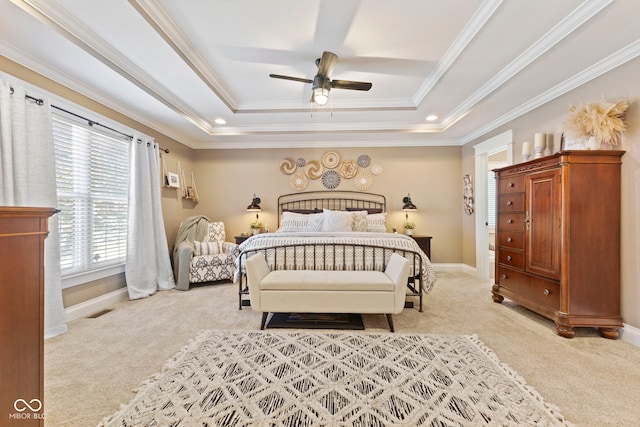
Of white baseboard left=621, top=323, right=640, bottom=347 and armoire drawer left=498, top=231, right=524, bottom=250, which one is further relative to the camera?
armoire drawer left=498, top=231, right=524, bottom=250

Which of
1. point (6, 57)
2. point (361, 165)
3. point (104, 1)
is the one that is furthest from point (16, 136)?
point (361, 165)

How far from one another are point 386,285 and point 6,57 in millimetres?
3914

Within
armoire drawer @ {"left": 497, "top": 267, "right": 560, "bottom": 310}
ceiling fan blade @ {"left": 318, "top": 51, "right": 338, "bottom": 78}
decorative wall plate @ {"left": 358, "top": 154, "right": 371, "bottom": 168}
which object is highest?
ceiling fan blade @ {"left": 318, "top": 51, "right": 338, "bottom": 78}

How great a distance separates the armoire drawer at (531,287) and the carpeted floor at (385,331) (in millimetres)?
254

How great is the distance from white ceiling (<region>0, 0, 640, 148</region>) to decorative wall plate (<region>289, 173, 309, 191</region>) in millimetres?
1618

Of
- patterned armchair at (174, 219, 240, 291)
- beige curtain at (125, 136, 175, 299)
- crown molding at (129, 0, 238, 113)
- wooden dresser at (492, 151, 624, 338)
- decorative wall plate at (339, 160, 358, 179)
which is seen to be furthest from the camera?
decorative wall plate at (339, 160, 358, 179)

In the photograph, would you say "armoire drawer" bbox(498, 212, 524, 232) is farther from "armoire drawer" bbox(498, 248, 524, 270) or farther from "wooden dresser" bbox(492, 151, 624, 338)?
"wooden dresser" bbox(492, 151, 624, 338)

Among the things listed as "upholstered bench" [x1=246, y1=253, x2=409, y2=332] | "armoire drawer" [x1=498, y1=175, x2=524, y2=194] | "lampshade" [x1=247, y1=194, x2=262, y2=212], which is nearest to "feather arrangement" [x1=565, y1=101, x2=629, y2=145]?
"armoire drawer" [x1=498, y1=175, x2=524, y2=194]

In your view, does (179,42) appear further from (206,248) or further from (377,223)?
(377,223)

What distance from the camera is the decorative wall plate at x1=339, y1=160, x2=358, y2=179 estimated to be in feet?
17.3

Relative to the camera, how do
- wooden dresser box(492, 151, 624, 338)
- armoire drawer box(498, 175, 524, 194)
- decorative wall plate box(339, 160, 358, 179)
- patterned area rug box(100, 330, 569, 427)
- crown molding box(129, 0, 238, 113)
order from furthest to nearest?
decorative wall plate box(339, 160, 358, 179)
armoire drawer box(498, 175, 524, 194)
wooden dresser box(492, 151, 624, 338)
crown molding box(129, 0, 238, 113)
patterned area rug box(100, 330, 569, 427)

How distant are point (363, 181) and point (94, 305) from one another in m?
4.55

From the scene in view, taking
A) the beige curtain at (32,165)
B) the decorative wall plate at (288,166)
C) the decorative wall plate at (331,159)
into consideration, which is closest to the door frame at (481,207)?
the decorative wall plate at (331,159)

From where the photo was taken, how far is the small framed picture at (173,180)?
439 cm
